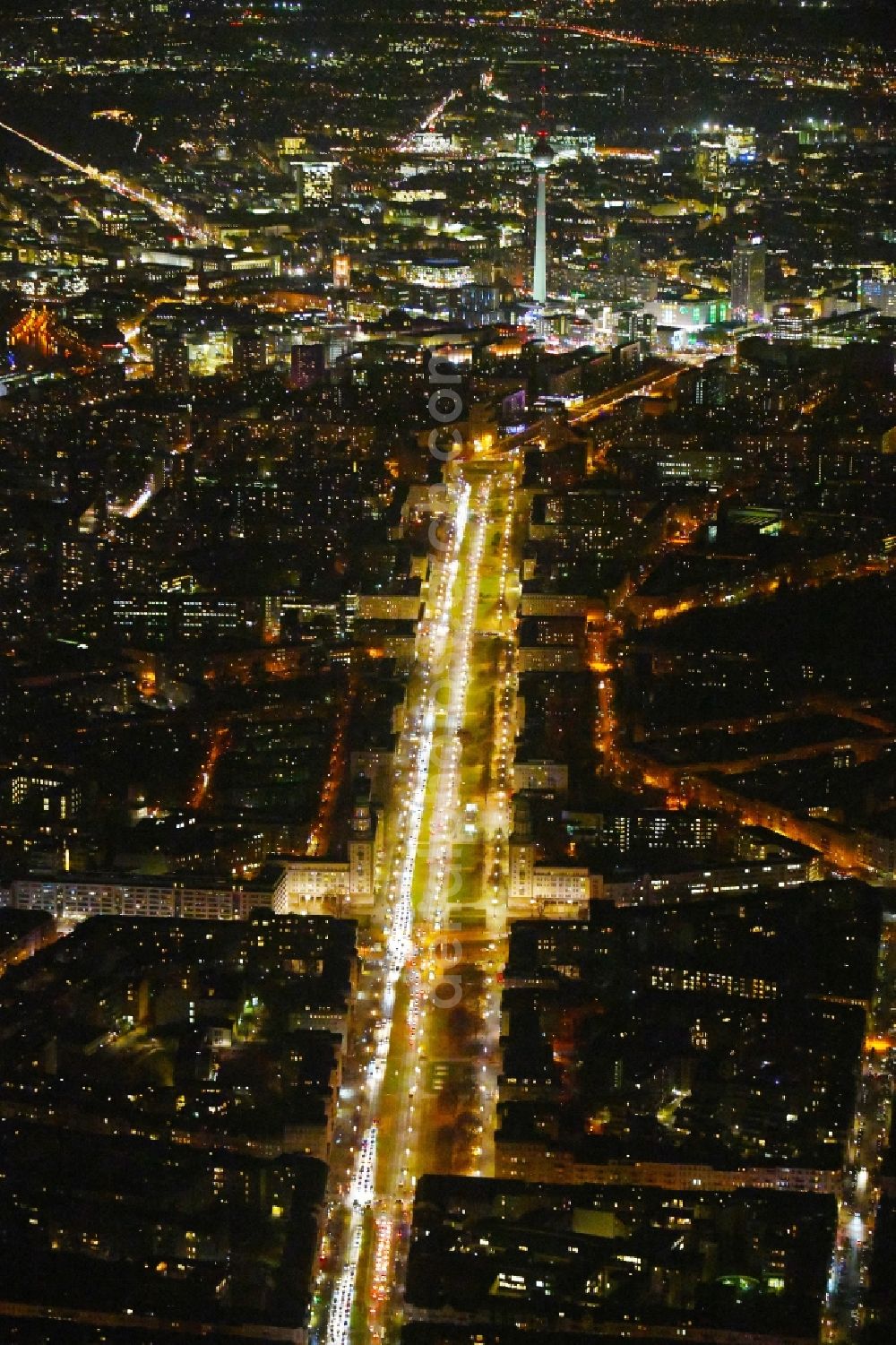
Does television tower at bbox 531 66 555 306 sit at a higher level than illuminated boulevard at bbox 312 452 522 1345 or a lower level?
higher

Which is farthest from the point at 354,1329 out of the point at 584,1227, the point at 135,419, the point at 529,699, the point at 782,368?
the point at 782,368

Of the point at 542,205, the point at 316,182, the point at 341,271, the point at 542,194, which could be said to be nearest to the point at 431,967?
the point at 341,271

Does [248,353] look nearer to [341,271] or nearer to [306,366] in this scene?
[306,366]

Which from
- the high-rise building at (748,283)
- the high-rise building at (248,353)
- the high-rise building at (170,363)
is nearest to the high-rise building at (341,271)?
the high-rise building at (248,353)

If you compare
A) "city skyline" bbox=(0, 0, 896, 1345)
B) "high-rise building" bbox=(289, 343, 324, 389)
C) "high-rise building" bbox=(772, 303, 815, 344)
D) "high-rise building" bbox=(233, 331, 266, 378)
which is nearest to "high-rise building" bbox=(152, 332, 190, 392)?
"city skyline" bbox=(0, 0, 896, 1345)

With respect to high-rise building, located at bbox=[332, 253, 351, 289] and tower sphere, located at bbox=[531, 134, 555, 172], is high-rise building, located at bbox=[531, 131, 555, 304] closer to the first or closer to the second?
tower sphere, located at bbox=[531, 134, 555, 172]
